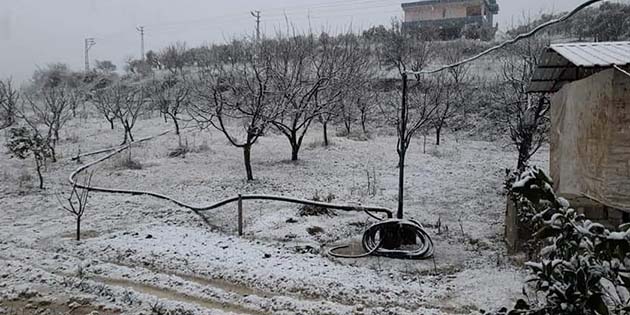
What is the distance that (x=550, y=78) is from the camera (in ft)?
23.7

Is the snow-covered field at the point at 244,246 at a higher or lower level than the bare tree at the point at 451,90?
lower

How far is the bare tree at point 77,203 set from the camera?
6.80 m

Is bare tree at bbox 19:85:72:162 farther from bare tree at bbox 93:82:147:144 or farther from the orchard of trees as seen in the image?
bare tree at bbox 93:82:147:144

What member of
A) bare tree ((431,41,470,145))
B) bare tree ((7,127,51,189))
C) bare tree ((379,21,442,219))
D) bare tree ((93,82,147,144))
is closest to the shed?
bare tree ((379,21,442,219))

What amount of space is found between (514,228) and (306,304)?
3.08 meters

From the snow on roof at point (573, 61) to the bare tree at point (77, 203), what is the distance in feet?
22.2

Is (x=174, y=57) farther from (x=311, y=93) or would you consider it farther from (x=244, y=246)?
(x=244, y=246)

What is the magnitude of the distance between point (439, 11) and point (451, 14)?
0.72 metres

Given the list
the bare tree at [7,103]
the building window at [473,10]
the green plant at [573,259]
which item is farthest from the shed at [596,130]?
the building window at [473,10]

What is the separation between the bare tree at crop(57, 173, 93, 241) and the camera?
22.3ft

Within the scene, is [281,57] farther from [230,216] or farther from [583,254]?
[583,254]

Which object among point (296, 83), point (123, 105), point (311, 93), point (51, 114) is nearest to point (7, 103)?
point (51, 114)

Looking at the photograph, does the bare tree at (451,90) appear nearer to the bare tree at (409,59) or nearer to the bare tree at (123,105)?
the bare tree at (409,59)

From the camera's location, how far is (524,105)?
12.0 meters
